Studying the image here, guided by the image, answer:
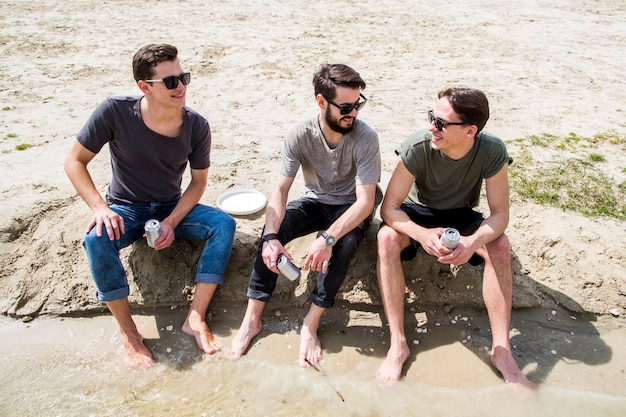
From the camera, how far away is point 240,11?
12.2 metres

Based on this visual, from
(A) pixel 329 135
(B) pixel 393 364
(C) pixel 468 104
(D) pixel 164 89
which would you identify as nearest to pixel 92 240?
(D) pixel 164 89

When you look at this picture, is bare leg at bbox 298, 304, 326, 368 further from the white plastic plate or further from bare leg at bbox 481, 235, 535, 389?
the white plastic plate

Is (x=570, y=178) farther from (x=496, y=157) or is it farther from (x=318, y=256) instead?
(x=318, y=256)

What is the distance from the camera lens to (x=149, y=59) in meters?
3.46

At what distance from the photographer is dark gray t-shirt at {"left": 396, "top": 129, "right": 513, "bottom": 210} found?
11.6 ft

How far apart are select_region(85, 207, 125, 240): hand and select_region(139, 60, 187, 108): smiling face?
895 mm

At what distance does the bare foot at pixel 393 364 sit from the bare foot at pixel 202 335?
1.25 m

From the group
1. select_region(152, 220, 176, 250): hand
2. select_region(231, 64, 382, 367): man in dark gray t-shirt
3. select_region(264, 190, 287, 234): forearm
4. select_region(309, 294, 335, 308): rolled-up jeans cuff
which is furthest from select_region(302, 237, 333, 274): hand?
select_region(152, 220, 176, 250): hand

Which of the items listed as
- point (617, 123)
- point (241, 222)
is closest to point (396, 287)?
point (241, 222)

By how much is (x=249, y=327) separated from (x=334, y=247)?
0.92 m

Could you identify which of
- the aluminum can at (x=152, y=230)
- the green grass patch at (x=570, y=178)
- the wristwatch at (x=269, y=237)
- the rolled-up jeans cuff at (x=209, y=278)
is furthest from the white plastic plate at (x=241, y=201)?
the green grass patch at (x=570, y=178)

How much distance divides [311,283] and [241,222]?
979 mm

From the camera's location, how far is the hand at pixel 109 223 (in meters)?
3.47

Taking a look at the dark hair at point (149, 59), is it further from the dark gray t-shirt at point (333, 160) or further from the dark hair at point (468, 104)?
the dark hair at point (468, 104)
